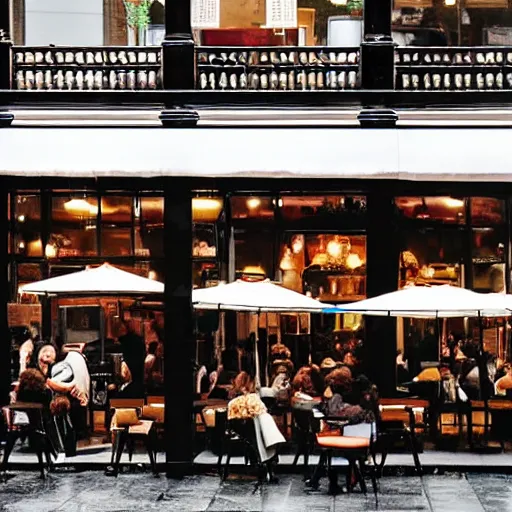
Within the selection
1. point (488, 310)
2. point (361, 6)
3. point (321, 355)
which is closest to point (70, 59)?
point (361, 6)

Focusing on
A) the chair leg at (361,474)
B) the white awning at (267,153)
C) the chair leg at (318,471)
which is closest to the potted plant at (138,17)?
the white awning at (267,153)

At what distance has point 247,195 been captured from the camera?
63.9 ft

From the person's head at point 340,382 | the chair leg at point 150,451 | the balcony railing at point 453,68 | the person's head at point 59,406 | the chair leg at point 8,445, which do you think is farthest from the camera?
the balcony railing at point 453,68

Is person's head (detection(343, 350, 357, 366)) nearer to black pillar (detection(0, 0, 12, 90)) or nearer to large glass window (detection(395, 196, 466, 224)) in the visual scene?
large glass window (detection(395, 196, 466, 224))

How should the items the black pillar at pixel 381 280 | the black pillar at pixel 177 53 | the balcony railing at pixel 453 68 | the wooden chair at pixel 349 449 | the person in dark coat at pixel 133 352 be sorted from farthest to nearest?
the person in dark coat at pixel 133 352, the balcony railing at pixel 453 68, the black pillar at pixel 177 53, the black pillar at pixel 381 280, the wooden chair at pixel 349 449

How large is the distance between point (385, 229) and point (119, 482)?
5.25 m

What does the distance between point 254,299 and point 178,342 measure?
1453mm

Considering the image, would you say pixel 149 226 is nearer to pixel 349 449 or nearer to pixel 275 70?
pixel 275 70

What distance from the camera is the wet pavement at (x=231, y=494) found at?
15438mm

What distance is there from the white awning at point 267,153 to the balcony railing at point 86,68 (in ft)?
3.42

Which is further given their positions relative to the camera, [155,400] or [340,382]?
[155,400]

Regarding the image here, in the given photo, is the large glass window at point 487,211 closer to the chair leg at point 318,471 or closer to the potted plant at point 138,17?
the chair leg at point 318,471

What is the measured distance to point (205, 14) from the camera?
19516 mm

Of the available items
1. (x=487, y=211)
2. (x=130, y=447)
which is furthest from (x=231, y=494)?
(x=487, y=211)
